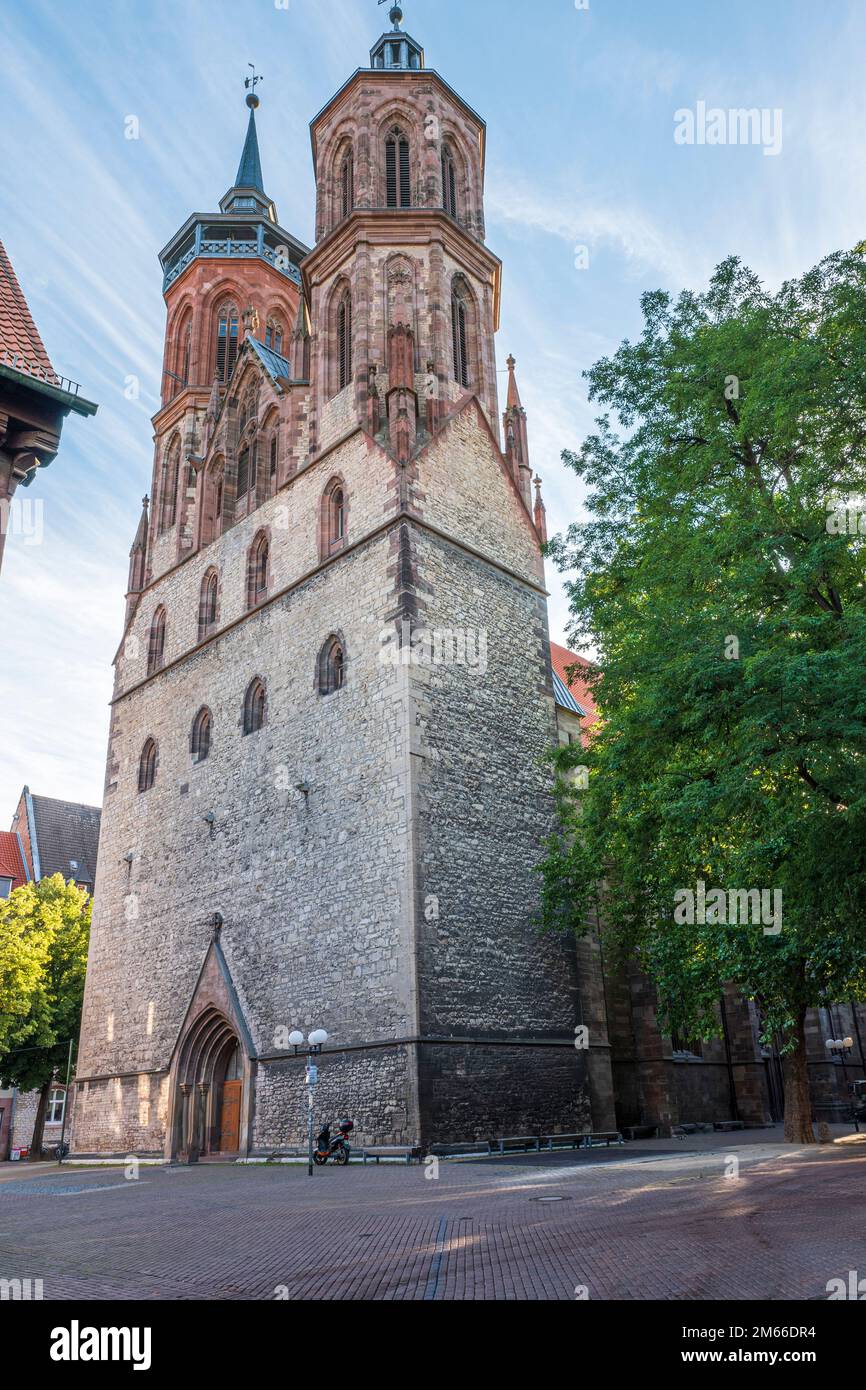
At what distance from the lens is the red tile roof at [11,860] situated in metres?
44.4

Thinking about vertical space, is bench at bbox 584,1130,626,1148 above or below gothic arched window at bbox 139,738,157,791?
below

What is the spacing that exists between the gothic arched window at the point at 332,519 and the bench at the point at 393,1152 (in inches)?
503

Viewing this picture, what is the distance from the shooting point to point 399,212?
26172 millimetres

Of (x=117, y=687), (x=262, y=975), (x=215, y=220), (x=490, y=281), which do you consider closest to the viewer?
(x=262, y=975)

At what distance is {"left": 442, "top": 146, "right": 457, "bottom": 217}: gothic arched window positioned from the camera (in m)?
27.8

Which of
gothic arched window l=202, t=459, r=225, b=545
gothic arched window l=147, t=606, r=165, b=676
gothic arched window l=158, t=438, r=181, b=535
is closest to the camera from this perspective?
gothic arched window l=202, t=459, r=225, b=545

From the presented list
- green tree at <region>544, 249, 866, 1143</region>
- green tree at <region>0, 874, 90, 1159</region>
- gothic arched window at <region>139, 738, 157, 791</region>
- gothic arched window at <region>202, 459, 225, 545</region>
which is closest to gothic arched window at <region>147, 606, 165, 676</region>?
gothic arched window at <region>139, 738, 157, 791</region>

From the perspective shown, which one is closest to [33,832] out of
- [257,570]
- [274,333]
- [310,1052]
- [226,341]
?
[226,341]

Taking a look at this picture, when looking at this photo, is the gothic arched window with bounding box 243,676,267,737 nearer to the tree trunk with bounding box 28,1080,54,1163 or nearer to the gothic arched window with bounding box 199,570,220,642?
the gothic arched window with bounding box 199,570,220,642

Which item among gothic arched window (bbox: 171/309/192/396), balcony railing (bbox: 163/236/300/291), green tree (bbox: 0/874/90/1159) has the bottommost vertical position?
green tree (bbox: 0/874/90/1159)

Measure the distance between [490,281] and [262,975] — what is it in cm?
1995

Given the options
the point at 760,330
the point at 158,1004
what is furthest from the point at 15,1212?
the point at 760,330

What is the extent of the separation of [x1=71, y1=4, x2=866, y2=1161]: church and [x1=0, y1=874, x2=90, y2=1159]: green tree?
4.49m
